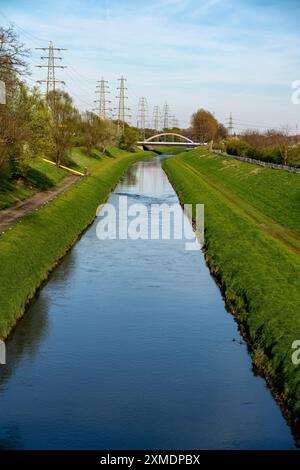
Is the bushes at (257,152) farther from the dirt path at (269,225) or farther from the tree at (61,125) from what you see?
the tree at (61,125)

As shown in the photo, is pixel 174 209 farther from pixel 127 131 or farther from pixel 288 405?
pixel 127 131

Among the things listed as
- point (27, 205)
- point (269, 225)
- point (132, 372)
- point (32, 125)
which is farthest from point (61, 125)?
point (132, 372)

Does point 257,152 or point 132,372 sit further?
point 257,152

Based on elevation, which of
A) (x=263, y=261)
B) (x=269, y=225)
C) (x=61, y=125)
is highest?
(x=61, y=125)

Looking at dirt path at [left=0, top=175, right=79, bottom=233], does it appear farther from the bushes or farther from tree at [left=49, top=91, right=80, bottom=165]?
the bushes

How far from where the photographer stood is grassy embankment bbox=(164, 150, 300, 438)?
66.9 ft

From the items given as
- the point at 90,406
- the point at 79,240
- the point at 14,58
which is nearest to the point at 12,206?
the point at 79,240
